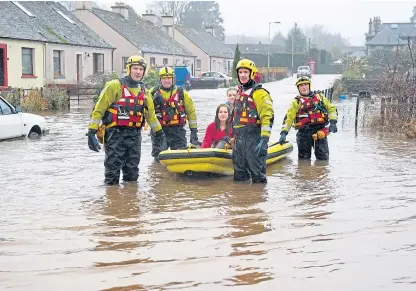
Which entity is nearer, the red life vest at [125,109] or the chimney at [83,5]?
the red life vest at [125,109]

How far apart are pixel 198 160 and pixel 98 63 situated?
33494 mm

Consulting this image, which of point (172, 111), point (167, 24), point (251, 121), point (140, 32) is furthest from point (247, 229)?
point (167, 24)

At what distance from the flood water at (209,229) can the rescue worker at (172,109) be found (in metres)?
0.74

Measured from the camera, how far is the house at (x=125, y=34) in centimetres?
4728

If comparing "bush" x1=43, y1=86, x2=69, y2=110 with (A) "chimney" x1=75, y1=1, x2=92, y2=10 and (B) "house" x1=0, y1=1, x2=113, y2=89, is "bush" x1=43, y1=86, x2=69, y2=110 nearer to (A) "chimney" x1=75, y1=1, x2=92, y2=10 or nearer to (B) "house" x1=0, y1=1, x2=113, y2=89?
(B) "house" x1=0, y1=1, x2=113, y2=89

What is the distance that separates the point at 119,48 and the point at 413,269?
44030mm

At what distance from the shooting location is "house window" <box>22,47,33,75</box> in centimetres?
3216

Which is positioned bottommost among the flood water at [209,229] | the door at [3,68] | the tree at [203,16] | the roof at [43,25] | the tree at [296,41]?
the flood water at [209,229]

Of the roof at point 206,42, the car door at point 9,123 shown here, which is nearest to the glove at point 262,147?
the car door at point 9,123

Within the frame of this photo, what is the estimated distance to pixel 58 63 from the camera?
36.1 meters

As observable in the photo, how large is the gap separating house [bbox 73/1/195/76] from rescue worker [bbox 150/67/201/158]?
1407 inches

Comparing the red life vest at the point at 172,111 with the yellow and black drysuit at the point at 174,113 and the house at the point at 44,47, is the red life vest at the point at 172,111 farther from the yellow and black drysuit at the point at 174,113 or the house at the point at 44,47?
the house at the point at 44,47

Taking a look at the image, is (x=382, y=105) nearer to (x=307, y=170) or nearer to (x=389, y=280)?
(x=307, y=170)

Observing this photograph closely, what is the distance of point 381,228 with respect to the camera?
6316mm
